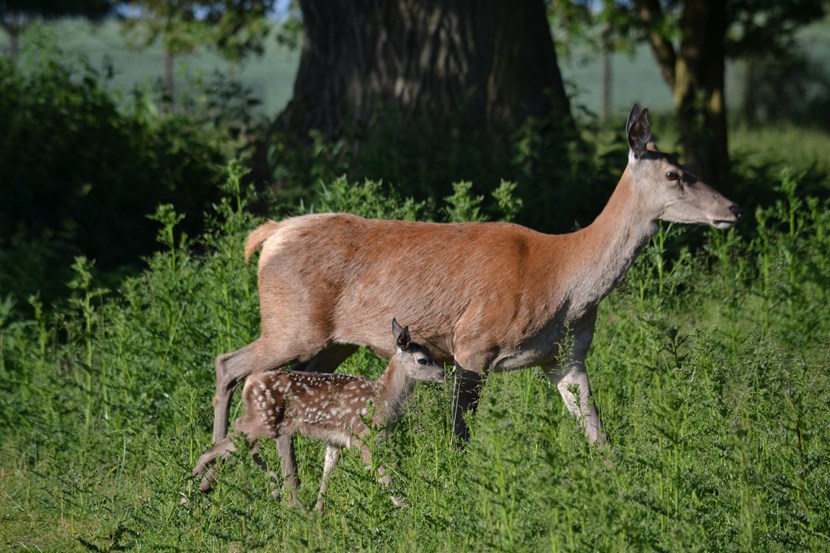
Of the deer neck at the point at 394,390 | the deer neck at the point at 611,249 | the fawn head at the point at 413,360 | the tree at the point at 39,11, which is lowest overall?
the tree at the point at 39,11

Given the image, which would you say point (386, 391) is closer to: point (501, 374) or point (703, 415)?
point (501, 374)

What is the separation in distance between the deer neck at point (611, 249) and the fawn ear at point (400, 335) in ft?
2.96

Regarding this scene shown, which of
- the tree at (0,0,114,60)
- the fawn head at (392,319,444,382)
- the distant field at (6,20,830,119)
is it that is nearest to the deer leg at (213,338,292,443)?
the fawn head at (392,319,444,382)

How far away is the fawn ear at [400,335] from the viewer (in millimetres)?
6590

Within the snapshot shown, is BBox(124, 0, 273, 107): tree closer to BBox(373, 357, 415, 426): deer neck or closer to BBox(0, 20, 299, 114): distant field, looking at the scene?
BBox(0, 20, 299, 114): distant field

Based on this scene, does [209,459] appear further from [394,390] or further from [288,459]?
[394,390]

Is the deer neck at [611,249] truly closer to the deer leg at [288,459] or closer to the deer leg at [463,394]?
the deer leg at [463,394]

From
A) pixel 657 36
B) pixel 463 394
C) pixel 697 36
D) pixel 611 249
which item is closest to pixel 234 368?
pixel 463 394

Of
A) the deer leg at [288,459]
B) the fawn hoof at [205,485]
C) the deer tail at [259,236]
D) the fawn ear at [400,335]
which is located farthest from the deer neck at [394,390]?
the deer tail at [259,236]

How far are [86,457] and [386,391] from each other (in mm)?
1698

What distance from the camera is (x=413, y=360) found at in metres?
6.63

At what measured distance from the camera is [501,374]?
24.3 ft

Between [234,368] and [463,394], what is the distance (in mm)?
1325

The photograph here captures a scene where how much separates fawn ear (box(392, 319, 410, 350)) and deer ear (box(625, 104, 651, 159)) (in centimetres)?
153
